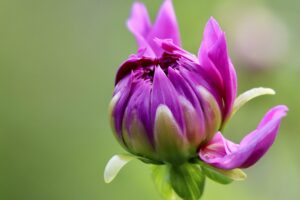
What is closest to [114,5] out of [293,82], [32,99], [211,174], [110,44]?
[110,44]

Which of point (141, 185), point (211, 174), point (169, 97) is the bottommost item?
point (141, 185)

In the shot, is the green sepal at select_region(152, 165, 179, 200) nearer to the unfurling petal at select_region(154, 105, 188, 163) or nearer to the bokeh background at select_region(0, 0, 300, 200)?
the unfurling petal at select_region(154, 105, 188, 163)

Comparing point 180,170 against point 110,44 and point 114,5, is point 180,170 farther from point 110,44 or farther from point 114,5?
point 114,5

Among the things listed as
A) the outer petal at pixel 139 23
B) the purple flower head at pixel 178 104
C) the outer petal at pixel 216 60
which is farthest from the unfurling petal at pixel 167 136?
the outer petal at pixel 139 23

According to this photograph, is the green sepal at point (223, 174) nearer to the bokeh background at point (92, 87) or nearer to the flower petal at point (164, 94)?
the flower petal at point (164, 94)

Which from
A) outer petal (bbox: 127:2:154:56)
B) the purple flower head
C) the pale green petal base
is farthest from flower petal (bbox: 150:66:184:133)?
outer petal (bbox: 127:2:154:56)

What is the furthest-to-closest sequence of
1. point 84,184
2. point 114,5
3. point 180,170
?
point 114,5 → point 84,184 → point 180,170

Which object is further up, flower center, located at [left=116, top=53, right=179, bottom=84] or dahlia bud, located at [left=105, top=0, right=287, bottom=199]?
flower center, located at [left=116, top=53, right=179, bottom=84]
